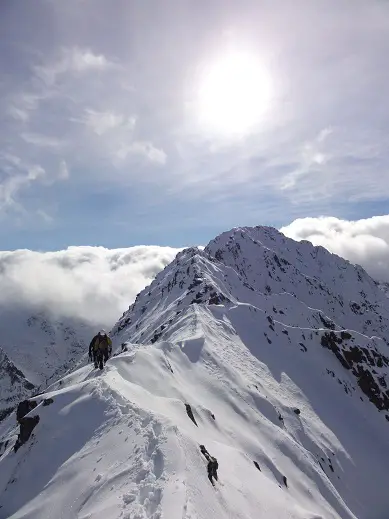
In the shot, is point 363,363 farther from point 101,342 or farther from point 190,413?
point 101,342

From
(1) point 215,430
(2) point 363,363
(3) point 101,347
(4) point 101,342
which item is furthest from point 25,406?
(2) point 363,363

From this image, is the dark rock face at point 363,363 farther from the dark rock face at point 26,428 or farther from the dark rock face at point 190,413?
the dark rock face at point 26,428

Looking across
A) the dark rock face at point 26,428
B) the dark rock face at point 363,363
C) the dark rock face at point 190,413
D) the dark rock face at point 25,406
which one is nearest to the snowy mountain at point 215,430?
the dark rock face at point 190,413

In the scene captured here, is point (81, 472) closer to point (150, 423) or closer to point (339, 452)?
point (150, 423)

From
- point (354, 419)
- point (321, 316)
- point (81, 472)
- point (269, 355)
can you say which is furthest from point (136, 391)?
point (321, 316)

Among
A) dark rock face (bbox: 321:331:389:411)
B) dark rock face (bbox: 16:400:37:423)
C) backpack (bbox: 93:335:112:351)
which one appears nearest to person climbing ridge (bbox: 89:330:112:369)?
backpack (bbox: 93:335:112:351)
